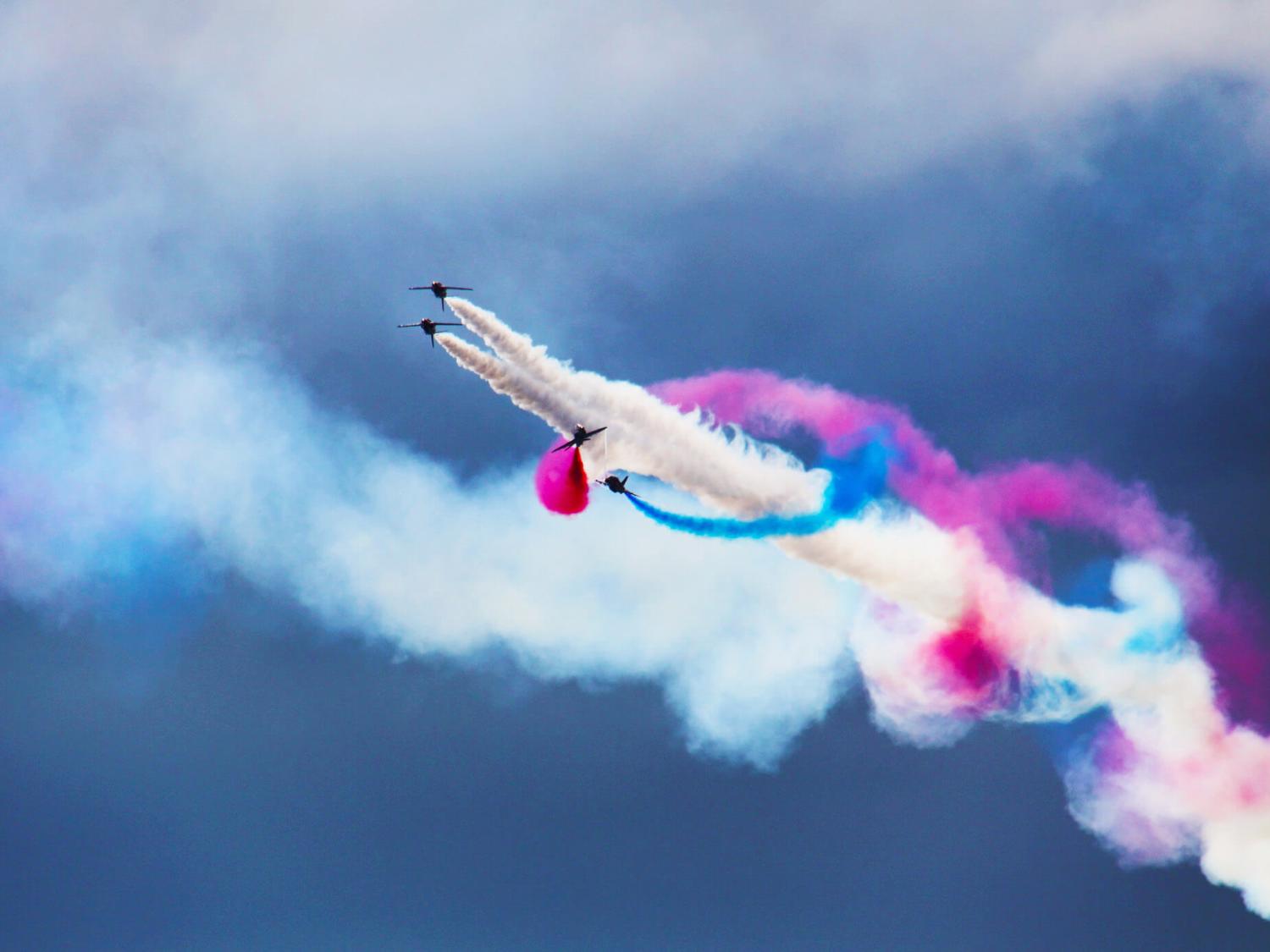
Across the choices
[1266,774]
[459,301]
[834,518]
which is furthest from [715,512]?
[1266,774]

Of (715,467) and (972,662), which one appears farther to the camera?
(972,662)

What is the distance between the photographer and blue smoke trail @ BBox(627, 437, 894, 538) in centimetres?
7825

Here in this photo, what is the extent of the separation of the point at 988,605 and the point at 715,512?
12.7 m

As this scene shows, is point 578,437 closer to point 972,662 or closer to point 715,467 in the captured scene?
point 715,467

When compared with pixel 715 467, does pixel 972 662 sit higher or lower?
lower

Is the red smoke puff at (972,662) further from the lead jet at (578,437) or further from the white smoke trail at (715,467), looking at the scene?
the lead jet at (578,437)

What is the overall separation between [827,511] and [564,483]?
1062cm

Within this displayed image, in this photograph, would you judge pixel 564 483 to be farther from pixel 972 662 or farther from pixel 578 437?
pixel 972 662

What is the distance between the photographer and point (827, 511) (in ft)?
265

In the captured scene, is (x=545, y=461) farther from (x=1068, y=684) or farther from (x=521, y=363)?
(x=1068, y=684)

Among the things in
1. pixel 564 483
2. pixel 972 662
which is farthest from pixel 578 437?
pixel 972 662

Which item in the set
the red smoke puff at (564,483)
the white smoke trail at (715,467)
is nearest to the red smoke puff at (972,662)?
the white smoke trail at (715,467)

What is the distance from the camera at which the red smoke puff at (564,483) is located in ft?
250

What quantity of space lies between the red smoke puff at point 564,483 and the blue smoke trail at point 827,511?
175 cm
